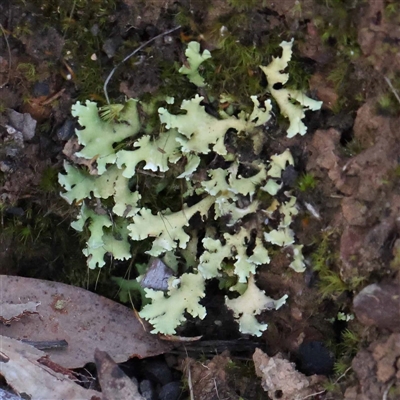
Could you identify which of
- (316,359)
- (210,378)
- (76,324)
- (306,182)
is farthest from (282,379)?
(76,324)

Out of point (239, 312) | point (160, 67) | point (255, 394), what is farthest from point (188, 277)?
point (160, 67)

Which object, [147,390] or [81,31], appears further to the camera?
[147,390]

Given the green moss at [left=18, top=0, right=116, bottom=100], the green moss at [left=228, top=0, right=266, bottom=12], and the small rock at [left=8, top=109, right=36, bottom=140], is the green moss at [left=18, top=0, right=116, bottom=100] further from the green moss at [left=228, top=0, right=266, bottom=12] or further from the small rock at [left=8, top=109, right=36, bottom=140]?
the green moss at [left=228, top=0, right=266, bottom=12]

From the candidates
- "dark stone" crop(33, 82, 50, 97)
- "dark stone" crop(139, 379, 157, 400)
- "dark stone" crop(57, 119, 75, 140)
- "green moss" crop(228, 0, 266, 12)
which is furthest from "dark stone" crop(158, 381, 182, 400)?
"green moss" crop(228, 0, 266, 12)

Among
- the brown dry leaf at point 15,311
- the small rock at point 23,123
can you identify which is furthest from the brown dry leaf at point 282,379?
the small rock at point 23,123

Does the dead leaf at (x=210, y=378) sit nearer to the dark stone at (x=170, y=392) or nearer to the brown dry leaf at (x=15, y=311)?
the dark stone at (x=170, y=392)

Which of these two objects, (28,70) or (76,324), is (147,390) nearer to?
(76,324)
